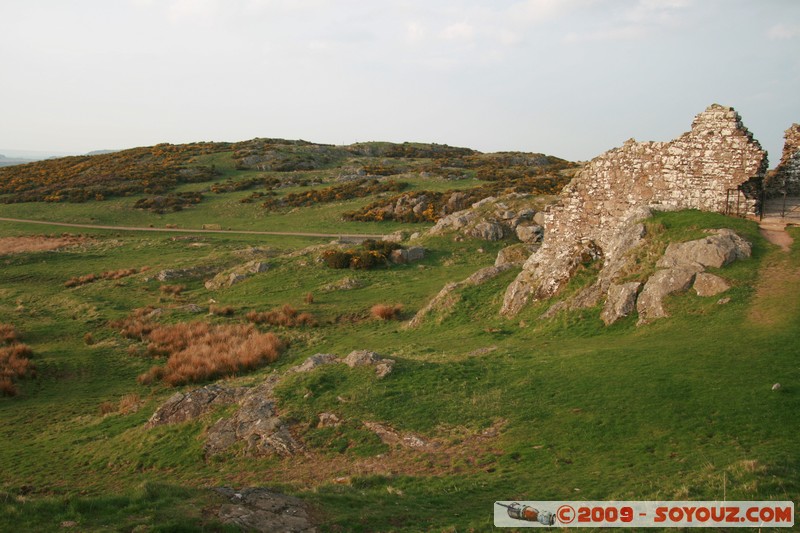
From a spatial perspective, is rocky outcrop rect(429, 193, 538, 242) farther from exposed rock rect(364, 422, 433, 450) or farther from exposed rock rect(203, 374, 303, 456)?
exposed rock rect(364, 422, 433, 450)

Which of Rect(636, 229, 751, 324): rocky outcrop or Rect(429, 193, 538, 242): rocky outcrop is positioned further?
Rect(429, 193, 538, 242): rocky outcrop

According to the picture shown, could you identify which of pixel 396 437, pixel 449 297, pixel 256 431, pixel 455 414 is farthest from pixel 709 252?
pixel 256 431

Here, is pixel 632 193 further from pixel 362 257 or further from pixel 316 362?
pixel 362 257

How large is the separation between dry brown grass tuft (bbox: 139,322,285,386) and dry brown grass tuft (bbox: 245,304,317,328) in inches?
49.8

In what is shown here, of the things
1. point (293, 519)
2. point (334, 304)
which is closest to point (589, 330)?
point (293, 519)

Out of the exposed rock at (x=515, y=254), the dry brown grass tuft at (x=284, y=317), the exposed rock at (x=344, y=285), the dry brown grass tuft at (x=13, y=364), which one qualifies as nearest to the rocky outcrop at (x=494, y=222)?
the exposed rock at (x=515, y=254)

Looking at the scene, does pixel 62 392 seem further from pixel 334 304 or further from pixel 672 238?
pixel 672 238

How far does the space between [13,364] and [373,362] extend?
1702cm

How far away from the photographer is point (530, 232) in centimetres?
4306

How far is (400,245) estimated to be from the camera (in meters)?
42.4

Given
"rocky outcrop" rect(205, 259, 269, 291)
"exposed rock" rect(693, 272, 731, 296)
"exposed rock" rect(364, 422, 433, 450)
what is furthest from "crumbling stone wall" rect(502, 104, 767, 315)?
"rocky outcrop" rect(205, 259, 269, 291)

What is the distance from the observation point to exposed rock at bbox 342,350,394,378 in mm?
17861

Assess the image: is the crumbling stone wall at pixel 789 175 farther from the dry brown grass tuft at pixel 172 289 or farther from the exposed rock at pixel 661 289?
the dry brown grass tuft at pixel 172 289

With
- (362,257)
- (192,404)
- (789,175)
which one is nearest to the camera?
(192,404)
